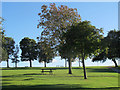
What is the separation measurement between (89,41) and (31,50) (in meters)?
78.3

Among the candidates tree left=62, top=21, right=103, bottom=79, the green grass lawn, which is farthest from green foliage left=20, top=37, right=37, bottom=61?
tree left=62, top=21, right=103, bottom=79

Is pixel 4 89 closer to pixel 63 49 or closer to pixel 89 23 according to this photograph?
pixel 63 49

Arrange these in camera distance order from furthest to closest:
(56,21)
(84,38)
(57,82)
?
1. (56,21)
2. (84,38)
3. (57,82)

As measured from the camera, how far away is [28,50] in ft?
336

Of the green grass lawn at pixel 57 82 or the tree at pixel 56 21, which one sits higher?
the tree at pixel 56 21

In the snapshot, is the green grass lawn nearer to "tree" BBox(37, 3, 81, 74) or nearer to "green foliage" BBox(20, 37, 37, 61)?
"tree" BBox(37, 3, 81, 74)

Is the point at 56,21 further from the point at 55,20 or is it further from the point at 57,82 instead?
the point at 57,82

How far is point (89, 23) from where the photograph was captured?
28.5 m

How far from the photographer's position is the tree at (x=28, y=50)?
Result: 10175 centimetres

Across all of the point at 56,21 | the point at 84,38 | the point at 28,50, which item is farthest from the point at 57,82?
the point at 28,50

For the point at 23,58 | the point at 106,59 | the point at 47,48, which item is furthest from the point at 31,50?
the point at 47,48

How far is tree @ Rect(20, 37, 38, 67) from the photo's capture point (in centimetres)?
10175

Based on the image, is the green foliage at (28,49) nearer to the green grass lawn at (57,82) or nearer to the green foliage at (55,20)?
the green foliage at (55,20)

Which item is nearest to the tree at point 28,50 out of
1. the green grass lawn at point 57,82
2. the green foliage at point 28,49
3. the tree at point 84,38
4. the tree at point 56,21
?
the green foliage at point 28,49
